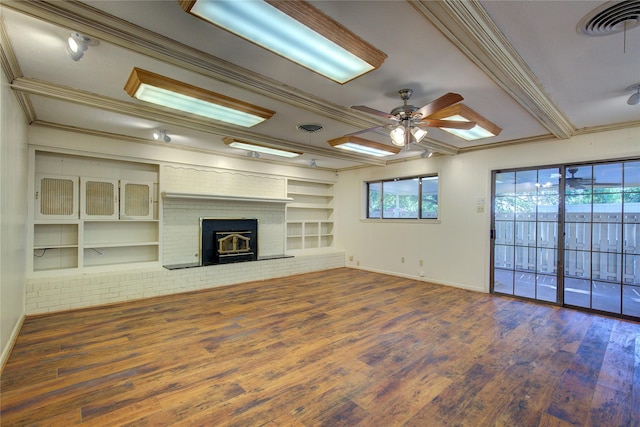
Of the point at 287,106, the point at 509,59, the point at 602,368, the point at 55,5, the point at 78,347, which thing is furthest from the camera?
the point at 287,106

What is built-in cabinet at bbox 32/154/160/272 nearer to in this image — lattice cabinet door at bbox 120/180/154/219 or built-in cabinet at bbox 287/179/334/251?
lattice cabinet door at bbox 120/180/154/219

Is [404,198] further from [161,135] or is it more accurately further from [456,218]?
[161,135]

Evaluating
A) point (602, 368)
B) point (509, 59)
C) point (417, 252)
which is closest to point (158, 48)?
point (509, 59)

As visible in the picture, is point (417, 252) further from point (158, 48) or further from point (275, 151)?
point (158, 48)

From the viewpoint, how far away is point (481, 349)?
2.97 m

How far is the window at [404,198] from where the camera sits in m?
6.05

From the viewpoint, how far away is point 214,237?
562 centimetres

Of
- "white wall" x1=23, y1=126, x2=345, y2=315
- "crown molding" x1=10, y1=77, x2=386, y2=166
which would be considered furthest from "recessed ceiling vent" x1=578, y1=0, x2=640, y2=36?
"white wall" x1=23, y1=126, x2=345, y2=315

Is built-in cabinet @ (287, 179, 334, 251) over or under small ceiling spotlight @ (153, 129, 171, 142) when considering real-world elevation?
under

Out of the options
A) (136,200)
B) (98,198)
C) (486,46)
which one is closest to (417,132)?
(486,46)

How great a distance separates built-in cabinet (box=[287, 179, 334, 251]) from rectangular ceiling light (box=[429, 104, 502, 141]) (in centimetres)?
406

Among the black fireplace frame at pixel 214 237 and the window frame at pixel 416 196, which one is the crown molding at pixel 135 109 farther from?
the window frame at pixel 416 196

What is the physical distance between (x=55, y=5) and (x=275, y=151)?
3.43 metres

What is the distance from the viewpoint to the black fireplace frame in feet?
18.0
